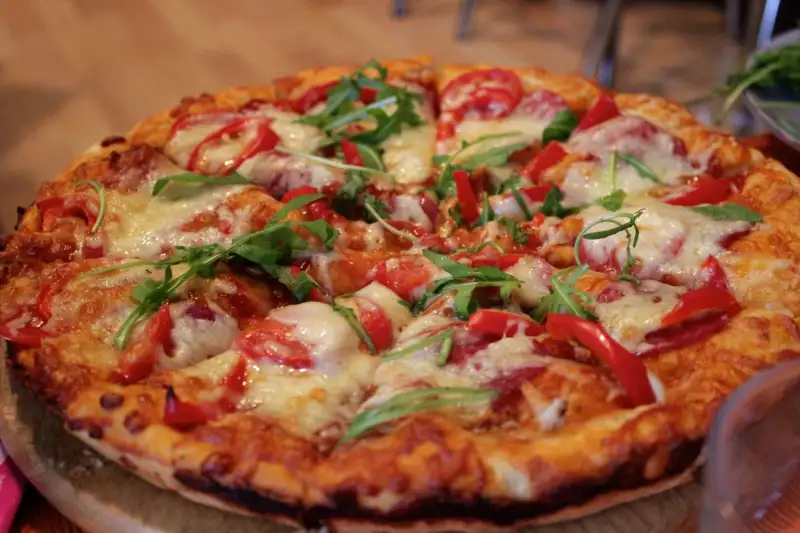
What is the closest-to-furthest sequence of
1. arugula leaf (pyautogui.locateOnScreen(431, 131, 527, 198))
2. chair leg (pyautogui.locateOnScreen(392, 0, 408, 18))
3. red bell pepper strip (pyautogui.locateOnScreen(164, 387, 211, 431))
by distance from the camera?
red bell pepper strip (pyautogui.locateOnScreen(164, 387, 211, 431)), arugula leaf (pyautogui.locateOnScreen(431, 131, 527, 198)), chair leg (pyautogui.locateOnScreen(392, 0, 408, 18))

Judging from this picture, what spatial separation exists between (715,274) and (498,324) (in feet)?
1.51

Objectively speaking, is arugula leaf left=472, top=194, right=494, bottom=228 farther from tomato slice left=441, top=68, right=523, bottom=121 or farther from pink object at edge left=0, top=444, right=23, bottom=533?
pink object at edge left=0, top=444, right=23, bottom=533

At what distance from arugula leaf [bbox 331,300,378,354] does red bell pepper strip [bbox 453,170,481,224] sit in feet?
1.70

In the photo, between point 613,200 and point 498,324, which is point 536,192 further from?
point 498,324

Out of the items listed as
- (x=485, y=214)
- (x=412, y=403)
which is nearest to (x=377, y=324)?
Result: (x=412, y=403)

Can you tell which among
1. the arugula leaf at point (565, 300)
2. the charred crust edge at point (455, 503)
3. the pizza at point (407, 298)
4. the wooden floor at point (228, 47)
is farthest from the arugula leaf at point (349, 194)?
the wooden floor at point (228, 47)

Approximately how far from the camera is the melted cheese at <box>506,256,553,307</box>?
144 centimetres

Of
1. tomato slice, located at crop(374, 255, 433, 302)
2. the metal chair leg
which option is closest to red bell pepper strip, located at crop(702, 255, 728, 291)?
tomato slice, located at crop(374, 255, 433, 302)

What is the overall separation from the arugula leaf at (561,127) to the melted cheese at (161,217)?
31.3 inches

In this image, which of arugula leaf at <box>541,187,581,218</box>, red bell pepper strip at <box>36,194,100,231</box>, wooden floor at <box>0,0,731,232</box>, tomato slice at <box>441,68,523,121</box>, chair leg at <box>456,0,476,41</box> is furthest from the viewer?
chair leg at <box>456,0,476,41</box>

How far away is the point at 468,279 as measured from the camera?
1434 mm

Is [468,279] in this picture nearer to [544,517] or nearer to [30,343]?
[544,517]

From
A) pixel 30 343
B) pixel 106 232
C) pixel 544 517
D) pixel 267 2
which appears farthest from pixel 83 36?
pixel 544 517

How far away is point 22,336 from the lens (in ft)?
4.15
